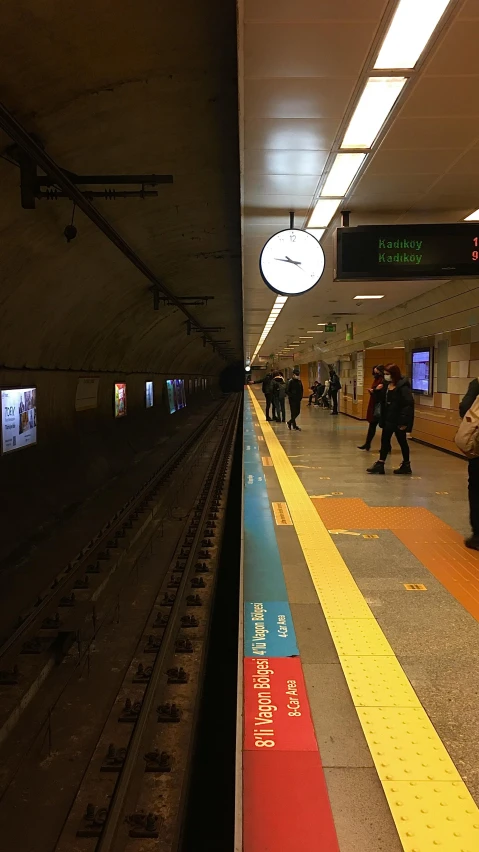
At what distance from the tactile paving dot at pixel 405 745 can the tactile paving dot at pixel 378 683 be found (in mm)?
57

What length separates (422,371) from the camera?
13469 millimetres

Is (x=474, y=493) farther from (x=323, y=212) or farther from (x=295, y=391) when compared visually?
(x=295, y=391)

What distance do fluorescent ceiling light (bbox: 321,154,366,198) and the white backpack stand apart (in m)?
2.42

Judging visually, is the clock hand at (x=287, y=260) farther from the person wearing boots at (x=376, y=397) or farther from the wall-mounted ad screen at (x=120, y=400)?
the wall-mounted ad screen at (x=120, y=400)

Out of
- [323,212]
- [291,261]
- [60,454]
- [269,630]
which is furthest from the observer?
[60,454]

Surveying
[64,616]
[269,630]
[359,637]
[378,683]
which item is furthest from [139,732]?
[64,616]

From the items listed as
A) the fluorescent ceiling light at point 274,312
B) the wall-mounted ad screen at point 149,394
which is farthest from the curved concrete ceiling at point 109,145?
the wall-mounted ad screen at point 149,394

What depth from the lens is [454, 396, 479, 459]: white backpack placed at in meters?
4.73

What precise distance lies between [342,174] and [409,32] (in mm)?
2436

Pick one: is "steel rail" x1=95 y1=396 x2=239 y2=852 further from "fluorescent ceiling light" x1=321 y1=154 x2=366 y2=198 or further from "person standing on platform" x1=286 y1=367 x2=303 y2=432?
"person standing on platform" x1=286 y1=367 x2=303 y2=432

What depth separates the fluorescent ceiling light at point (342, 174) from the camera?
5292 millimetres

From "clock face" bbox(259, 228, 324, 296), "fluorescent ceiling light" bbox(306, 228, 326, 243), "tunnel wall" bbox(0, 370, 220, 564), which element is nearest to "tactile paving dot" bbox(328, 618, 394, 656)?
"clock face" bbox(259, 228, 324, 296)

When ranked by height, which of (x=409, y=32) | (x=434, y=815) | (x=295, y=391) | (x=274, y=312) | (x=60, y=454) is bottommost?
(x=434, y=815)

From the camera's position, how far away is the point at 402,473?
8766 millimetres
